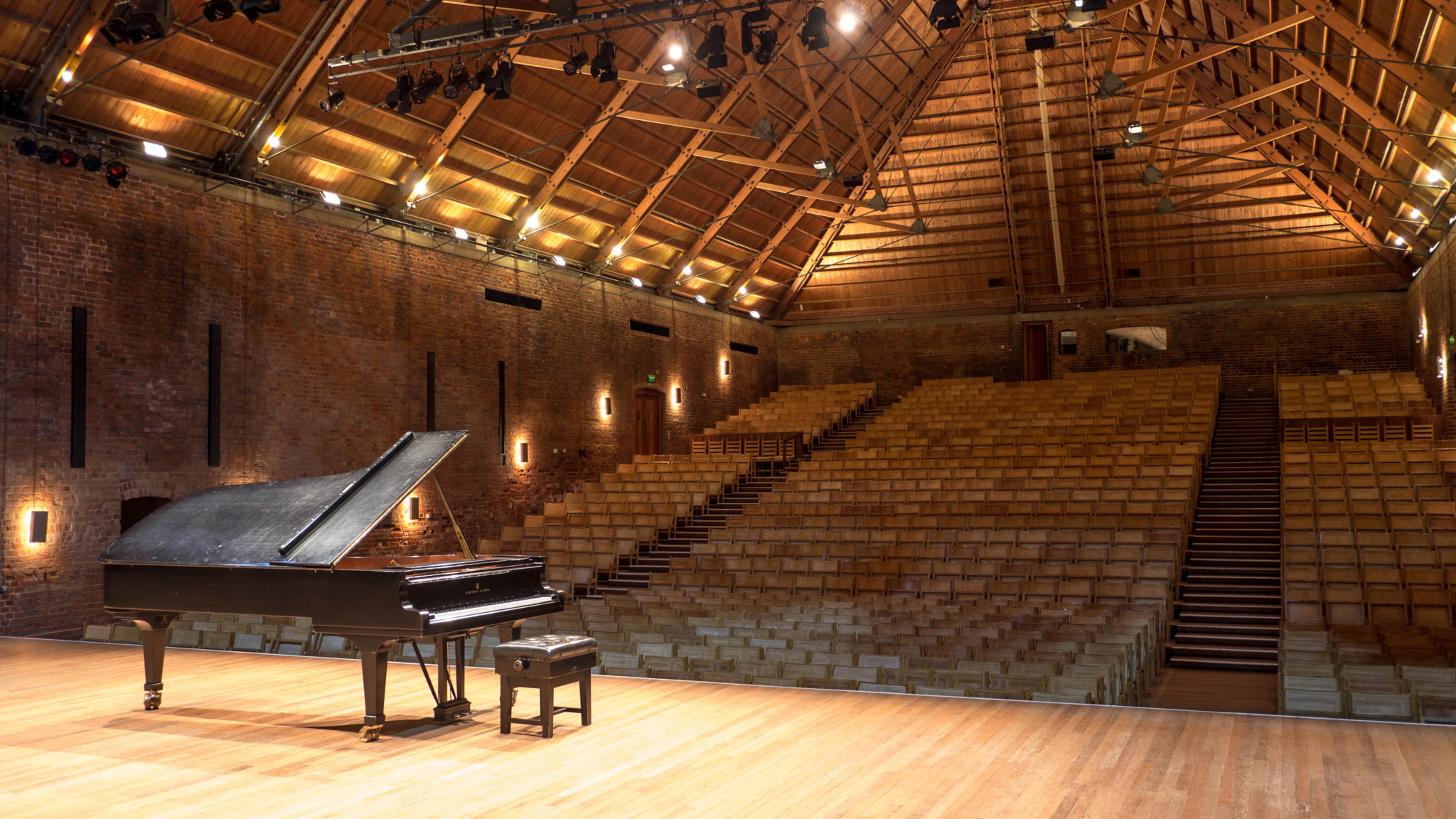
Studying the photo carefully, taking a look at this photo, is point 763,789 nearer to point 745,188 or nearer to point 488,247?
point 488,247

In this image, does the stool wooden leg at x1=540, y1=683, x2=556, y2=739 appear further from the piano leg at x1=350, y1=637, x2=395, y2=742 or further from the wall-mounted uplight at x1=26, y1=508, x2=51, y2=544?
the wall-mounted uplight at x1=26, y1=508, x2=51, y2=544

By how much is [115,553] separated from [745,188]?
13.3 metres

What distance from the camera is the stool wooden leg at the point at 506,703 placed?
16.9 feet

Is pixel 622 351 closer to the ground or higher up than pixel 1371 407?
higher up

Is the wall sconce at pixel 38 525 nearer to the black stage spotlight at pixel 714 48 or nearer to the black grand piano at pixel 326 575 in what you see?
the black grand piano at pixel 326 575

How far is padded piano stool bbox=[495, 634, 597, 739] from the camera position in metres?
5.09

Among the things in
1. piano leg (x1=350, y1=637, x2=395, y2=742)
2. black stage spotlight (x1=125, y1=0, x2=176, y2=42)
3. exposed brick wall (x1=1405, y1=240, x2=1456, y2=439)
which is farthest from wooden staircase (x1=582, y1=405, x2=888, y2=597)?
exposed brick wall (x1=1405, y1=240, x2=1456, y2=439)

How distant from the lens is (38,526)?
31.6 feet

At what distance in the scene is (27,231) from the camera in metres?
9.85

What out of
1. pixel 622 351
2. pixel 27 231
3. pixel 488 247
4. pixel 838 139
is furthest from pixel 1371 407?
pixel 27 231

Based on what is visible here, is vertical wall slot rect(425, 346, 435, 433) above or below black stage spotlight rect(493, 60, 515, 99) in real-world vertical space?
below

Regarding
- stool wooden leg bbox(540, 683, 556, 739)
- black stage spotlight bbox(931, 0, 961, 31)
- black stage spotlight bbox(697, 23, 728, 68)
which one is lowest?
stool wooden leg bbox(540, 683, 556, 739)

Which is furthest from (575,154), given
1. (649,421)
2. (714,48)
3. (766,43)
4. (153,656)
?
(153,656)

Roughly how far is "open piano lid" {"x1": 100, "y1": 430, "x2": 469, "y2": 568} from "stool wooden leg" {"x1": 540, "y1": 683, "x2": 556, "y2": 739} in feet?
3.72
